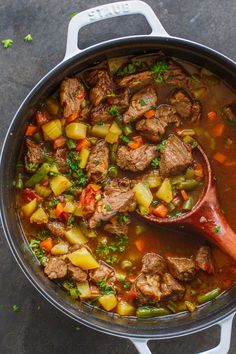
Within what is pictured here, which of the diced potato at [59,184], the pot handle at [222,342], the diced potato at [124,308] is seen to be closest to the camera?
the pot handle at [222,342]

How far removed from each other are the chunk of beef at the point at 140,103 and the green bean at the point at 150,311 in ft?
4.68

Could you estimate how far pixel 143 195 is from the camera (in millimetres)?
4406

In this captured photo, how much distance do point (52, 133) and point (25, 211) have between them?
0.62 m

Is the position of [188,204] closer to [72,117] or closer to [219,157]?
[219,157]

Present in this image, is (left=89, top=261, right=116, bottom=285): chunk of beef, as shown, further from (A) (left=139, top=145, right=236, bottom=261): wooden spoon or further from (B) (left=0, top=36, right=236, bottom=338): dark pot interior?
(A) (left=139, top=145, right=236, bottom=261): wooden spoon

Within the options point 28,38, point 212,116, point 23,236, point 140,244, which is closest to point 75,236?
point 23,236

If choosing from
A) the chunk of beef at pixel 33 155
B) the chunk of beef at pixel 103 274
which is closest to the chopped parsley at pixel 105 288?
the chunk of beef at pixel 103 274

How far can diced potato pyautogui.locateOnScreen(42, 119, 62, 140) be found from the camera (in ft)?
14.4

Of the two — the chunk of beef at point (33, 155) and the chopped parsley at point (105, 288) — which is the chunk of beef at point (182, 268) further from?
the chunk of beef at point (33, 155)

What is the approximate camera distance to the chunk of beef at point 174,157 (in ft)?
14.3

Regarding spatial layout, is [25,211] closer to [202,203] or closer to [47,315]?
[47,315]

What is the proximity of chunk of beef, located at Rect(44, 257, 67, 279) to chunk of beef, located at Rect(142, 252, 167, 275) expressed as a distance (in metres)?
0.59

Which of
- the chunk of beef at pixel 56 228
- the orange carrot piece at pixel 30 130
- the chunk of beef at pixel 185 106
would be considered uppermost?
the chunk of beef at pixel 185 106

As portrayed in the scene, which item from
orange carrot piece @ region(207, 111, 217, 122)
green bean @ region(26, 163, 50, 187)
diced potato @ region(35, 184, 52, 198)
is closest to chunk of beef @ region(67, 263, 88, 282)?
diced potato @ region(35, 184, 52, 198)
